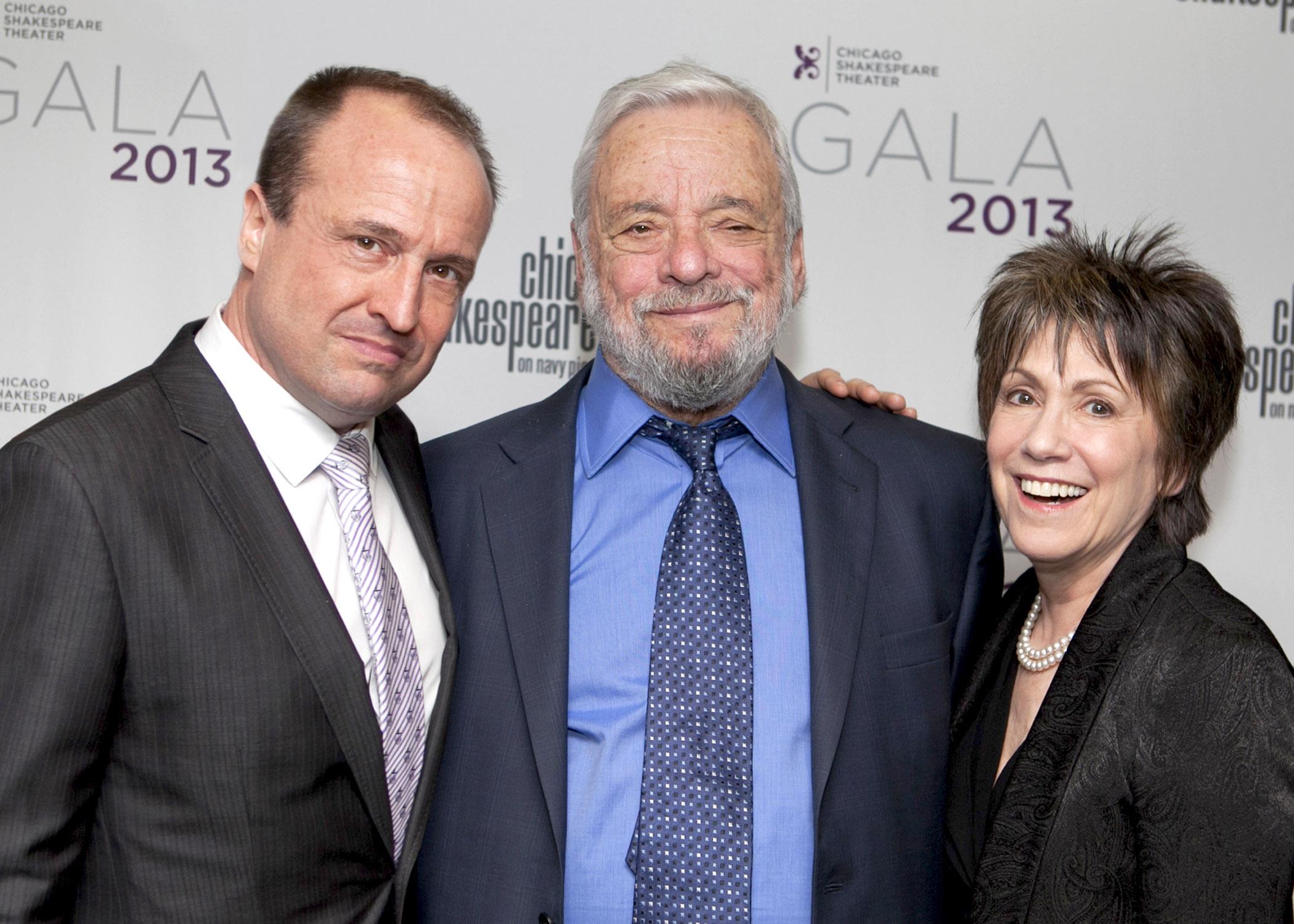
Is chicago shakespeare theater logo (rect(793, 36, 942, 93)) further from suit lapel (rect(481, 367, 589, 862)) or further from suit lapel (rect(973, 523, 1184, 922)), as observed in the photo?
suit lapel (rect(973, 523, 1184, 922))

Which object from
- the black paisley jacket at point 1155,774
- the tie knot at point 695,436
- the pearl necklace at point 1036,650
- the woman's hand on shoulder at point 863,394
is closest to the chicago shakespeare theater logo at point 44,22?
the tie knot at point 695,436

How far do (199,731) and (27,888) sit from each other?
243 millimetres

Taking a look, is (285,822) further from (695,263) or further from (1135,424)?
(1135,424)

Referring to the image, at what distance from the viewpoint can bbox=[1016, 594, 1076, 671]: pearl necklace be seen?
1.89 m

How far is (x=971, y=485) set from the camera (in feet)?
7.02

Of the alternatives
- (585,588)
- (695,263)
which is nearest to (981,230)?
(695,263)

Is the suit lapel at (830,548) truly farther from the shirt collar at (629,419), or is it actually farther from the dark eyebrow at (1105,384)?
the dark eyebrow at (1105,384)

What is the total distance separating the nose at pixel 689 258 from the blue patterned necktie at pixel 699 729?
338mm

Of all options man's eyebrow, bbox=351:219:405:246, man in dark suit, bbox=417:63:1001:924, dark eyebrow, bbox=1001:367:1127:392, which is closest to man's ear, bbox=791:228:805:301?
man in dark suit, bbox=417:63:1001:924

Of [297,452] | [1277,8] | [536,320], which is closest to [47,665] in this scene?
[297,452]

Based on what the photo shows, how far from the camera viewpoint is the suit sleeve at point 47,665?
52.9 inches

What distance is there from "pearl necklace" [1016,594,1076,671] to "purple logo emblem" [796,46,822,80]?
4.66 ft

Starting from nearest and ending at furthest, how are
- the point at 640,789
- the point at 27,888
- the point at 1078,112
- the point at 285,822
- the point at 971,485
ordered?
the point at 27,888 → the point at 285,822 → the point at 640,789 → the point at 971,485 → the point at 1078,112

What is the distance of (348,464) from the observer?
1.71 m
